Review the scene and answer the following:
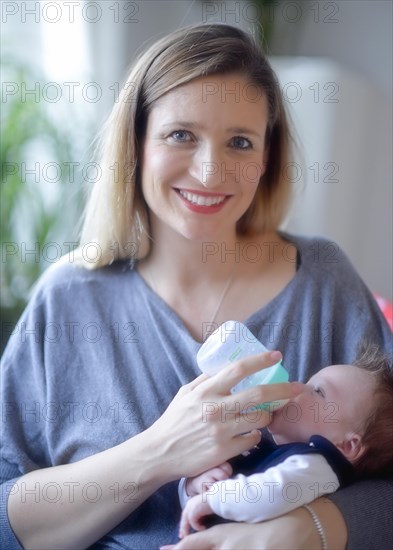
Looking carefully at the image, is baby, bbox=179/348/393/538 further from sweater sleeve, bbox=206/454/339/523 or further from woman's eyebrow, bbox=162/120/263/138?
woman's eyebrow, bbox=162/120/263/138

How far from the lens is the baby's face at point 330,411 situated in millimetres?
1099

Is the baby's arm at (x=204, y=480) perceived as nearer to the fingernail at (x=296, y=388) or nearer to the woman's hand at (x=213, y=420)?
the woman's hand at (x=213, y=420)

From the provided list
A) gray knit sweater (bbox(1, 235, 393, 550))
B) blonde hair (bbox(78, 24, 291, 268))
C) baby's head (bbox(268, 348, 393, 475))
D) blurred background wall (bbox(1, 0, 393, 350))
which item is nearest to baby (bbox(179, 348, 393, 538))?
baby's head (bbox(268, 348, 393, 475))

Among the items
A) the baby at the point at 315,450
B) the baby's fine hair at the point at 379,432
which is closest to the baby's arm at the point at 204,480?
the baby at the point at 315,450

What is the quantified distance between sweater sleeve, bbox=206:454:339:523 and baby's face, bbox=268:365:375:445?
70mm

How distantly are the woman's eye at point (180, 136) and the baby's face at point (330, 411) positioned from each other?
512mm

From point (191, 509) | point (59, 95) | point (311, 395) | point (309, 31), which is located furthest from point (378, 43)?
point (191, 509)

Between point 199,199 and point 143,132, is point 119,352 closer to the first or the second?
point 199,199

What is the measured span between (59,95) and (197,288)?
45.5 inches

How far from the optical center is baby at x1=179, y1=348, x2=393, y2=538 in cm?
100

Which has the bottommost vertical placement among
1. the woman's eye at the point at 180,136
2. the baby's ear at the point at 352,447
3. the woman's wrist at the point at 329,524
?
the woman's wrist at the point at 329,524

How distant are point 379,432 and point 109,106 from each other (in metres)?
A: 1.70

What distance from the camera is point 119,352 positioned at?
1349mm

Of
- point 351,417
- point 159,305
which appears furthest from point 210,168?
point 351,417
